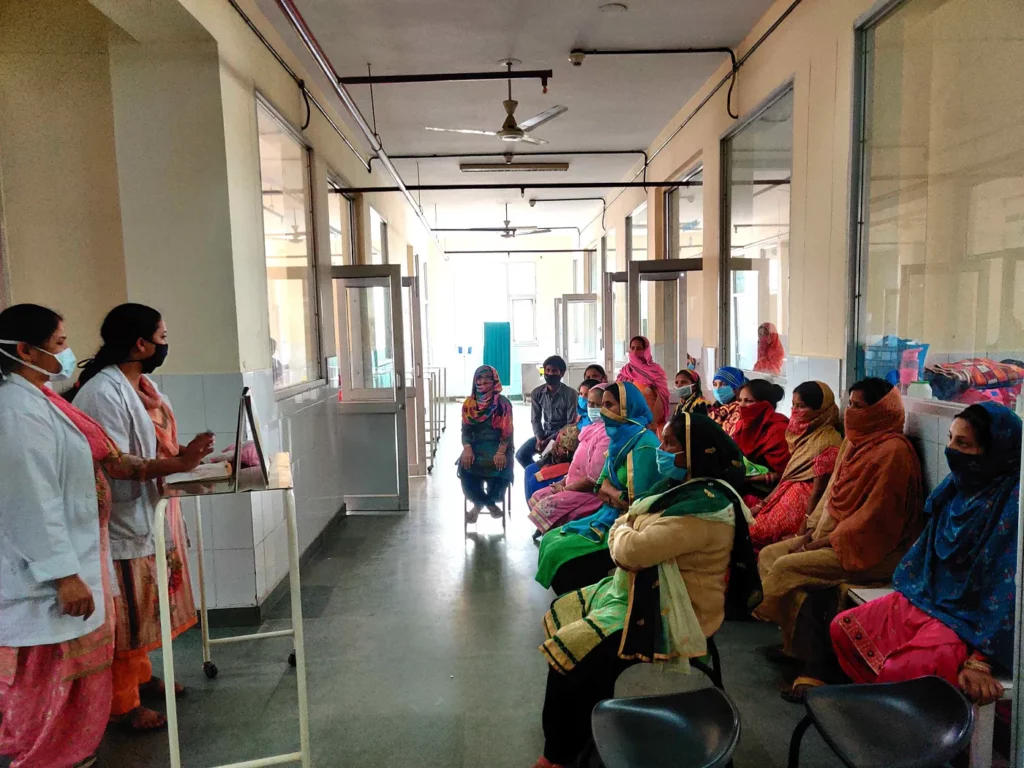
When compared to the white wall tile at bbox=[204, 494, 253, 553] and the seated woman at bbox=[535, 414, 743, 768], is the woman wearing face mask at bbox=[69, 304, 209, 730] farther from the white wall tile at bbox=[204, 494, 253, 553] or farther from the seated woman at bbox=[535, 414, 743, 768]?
the seated woman at bbox=[535, 414, 743, 768]

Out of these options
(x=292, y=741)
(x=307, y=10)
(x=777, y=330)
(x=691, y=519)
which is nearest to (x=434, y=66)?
(x=307, y=10)

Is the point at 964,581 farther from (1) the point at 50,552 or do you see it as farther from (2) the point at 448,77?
(2) the point at 448,77

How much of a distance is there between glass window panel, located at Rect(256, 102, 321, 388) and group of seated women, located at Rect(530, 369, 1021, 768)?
2.22m

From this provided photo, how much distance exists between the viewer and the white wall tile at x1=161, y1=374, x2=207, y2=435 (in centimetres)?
311

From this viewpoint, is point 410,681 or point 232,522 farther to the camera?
point 232,522

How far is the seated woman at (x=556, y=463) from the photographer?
390 cm

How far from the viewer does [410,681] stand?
262 cm

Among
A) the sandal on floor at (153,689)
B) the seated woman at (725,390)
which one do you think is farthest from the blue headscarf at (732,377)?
the sandal on floor at (153,689)

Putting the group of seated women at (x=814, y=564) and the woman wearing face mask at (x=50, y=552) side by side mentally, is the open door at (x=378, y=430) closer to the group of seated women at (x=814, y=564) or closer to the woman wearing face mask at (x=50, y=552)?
the group of seated women at (x=814, y=564)

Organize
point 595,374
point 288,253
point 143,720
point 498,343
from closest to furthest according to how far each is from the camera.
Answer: point 143,720 → point 288,253 → point 595,374 → point 498,343

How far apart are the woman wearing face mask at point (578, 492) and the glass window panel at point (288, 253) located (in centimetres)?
177

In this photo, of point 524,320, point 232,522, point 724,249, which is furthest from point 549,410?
point 524,320

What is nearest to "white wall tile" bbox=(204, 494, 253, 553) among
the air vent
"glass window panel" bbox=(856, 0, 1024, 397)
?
"glass window panel" bbox=(856, 0, 1024, 397)

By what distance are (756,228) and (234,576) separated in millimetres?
3878
